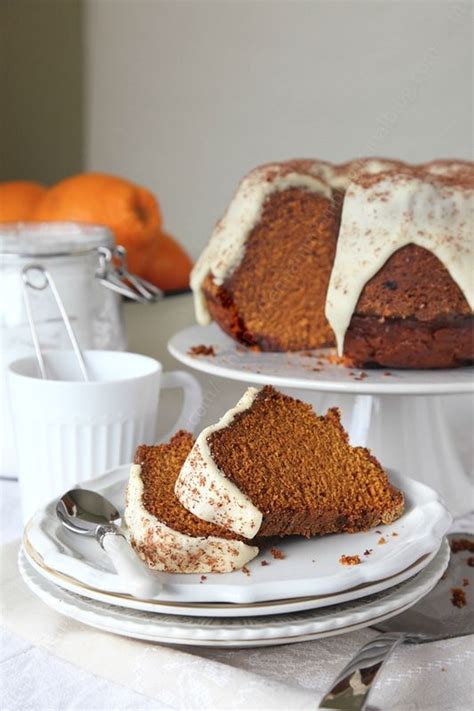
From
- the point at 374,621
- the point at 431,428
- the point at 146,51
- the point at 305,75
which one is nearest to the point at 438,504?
the point at 374,621

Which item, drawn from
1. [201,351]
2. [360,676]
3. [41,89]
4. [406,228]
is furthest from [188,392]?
[41,89]

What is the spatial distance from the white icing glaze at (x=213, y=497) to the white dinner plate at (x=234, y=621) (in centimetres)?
8

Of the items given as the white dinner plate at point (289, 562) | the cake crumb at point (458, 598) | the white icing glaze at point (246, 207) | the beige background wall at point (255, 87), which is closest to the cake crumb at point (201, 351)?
the white icing glaze at point (246, 207)

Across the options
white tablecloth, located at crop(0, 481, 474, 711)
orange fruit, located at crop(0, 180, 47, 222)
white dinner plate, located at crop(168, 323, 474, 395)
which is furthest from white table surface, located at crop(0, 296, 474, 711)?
orange fruit, located at crop(0, 180, 47, 222)

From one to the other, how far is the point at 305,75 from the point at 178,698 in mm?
2243

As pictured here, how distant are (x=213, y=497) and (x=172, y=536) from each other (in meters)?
0.05

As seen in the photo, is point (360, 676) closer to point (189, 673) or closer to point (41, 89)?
point (189, 673)

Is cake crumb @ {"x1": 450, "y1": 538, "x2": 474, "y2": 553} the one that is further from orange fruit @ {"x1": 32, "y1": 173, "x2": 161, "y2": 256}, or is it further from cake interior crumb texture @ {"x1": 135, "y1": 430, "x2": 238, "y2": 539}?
orange fruit @ {"x1": 32, "y1": 173, "x2": 161, "y2": 256}

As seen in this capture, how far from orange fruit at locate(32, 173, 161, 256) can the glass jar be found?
0.28 metres

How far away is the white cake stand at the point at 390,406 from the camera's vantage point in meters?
1.03

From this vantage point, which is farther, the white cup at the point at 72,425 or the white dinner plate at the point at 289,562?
the white cup at the point at 72,425

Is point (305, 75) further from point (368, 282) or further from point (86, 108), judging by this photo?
point (368, 282)

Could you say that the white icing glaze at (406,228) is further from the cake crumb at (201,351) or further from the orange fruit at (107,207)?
the orange fruit at (107,207)

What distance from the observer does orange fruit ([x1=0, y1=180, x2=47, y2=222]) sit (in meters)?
1.55
